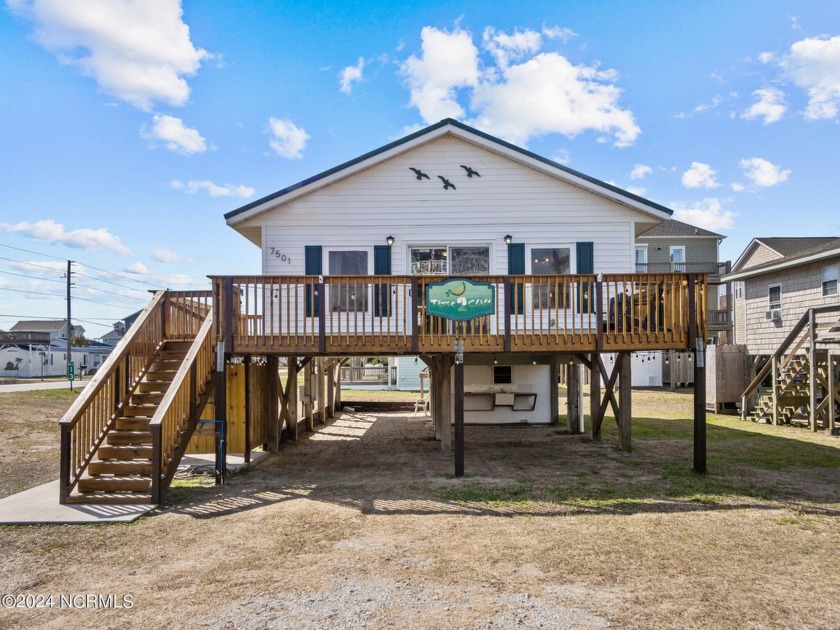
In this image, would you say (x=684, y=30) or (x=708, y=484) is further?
(x=684, y=30)

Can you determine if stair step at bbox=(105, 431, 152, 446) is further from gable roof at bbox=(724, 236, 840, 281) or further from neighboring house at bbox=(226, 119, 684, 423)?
gable roof at bbox=(724, 236, 840, 281)

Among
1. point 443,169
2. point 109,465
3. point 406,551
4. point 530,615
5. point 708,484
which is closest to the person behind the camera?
point 530,615

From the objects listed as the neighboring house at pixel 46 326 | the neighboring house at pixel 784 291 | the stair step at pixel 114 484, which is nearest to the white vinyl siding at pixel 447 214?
the stair step at pixel 114 484

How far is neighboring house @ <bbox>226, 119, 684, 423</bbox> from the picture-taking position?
12445 mm

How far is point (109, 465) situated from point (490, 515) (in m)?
5.50

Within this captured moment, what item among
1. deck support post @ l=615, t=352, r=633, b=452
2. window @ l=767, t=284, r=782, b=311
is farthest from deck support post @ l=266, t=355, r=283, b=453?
window @ l=767, t=284, r=782, b=311

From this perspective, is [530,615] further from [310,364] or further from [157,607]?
[310,364]

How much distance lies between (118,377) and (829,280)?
2160 centimetres

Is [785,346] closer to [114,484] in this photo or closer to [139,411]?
[139,411]

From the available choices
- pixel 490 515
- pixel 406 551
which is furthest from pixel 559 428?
pixel 406 551

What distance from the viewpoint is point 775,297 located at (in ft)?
70.4

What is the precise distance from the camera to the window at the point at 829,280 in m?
18.5

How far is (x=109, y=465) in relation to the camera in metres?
7.83

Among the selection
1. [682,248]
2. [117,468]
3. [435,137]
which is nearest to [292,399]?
[117,468]
